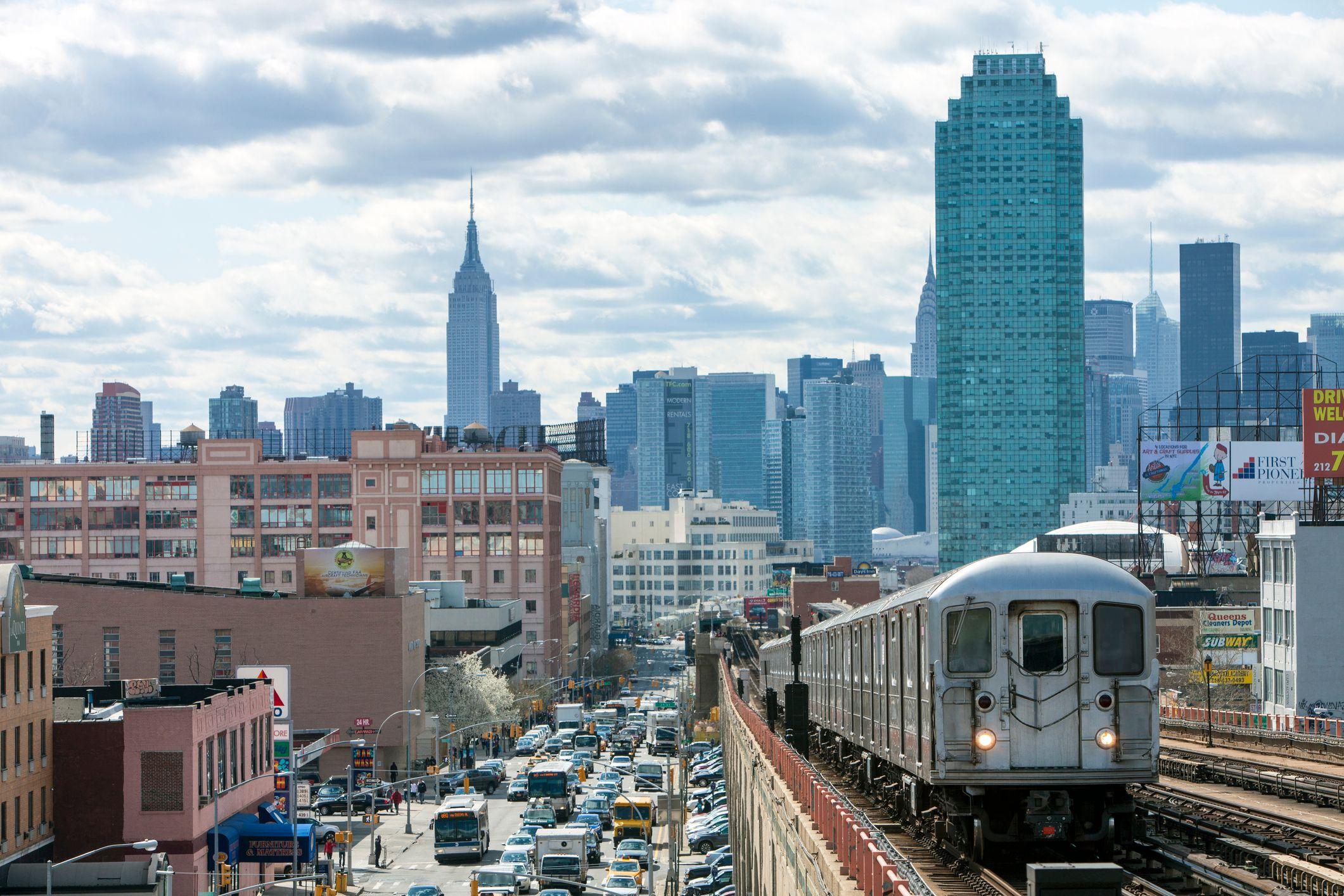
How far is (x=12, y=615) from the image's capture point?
5403cm

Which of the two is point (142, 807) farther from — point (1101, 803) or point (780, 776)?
point (1101, 803)

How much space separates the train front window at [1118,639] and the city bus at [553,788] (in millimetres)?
60039

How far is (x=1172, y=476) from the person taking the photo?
115562 millimetres

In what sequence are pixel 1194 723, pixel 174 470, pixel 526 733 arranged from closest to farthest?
1. pixel 1194 723
2. pixel 526 733
3. pixel 174 470

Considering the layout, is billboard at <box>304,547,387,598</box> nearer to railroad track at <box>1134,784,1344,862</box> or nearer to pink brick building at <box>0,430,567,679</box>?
pink brick building at <box>0,430,567,679</box>

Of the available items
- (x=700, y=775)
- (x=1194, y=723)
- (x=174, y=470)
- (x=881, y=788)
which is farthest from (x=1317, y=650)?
(x=174, y=470)

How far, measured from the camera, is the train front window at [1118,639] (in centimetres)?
2334

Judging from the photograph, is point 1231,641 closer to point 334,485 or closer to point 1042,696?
point 1042,696

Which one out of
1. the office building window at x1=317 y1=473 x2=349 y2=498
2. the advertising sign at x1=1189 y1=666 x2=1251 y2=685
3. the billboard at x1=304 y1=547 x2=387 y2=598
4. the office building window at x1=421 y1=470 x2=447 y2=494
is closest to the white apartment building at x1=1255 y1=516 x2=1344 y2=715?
the advertising sign at x1=1189 y1=666 x2=1251 y2=685

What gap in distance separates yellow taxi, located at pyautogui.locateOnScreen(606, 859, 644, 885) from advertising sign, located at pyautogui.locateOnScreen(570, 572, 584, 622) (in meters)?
113

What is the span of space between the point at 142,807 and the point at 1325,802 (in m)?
36.4

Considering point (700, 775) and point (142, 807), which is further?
point (700, 775)

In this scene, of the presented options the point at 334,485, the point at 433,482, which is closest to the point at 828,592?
the point at 433,482

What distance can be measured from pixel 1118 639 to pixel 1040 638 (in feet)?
3.35
